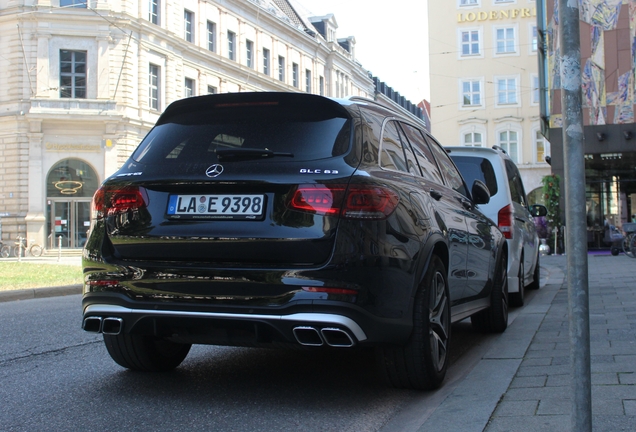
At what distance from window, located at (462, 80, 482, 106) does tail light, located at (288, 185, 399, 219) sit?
168ft

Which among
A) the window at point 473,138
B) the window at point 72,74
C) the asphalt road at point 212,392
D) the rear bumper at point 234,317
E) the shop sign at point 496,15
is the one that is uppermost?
the shop sign at point 496,15

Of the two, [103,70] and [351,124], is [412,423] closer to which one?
[351,124]

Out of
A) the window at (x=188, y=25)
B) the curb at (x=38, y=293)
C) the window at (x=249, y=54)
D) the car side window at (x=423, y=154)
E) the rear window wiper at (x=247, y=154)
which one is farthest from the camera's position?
the window at (x=249, y=54)

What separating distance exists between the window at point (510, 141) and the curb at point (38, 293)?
4376 centimetres

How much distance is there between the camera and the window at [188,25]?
41956mm

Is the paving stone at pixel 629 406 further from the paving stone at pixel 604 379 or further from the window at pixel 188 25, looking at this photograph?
the window at pixel 188 25

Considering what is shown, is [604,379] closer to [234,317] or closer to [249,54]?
[234,317]

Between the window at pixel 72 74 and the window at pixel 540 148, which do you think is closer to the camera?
the window at pixel 72 74

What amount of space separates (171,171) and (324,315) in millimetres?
1176

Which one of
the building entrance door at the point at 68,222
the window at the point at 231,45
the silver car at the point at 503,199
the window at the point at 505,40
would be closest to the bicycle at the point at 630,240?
the silver car at the point at 503,199

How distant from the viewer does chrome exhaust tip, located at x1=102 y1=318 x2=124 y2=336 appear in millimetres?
4008

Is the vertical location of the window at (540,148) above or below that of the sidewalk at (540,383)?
above

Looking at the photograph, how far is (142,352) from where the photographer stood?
4695 millimetres

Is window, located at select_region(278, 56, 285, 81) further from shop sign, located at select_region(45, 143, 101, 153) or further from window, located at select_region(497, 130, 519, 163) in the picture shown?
A: shop sign, located at select_region(45, 143, 101, 153)
